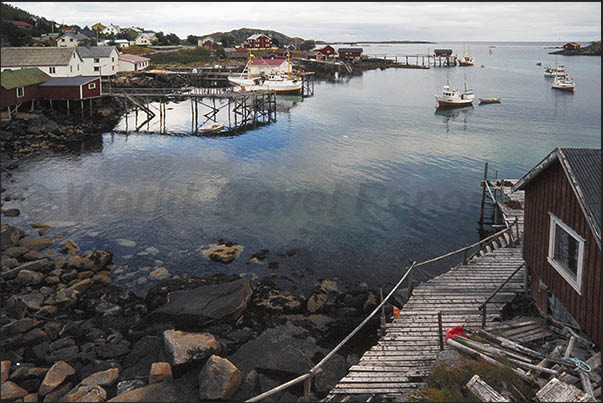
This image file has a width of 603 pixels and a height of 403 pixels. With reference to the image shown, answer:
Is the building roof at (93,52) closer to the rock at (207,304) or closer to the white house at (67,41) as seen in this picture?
the white house at (67,41)

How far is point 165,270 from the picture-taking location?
66.2ft

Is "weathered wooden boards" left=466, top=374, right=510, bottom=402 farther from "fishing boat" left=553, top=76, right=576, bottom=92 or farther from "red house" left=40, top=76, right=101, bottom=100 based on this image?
"fishing boat" left=553, top=76, right=576, bottom=92

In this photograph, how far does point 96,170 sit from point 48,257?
16.2m

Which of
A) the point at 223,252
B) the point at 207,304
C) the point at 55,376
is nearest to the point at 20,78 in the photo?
the point at 223,252

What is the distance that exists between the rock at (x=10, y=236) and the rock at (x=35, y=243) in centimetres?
26

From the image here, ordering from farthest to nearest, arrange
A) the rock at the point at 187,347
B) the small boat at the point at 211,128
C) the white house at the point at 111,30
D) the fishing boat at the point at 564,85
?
the white house at the point at 111,30 < the fishing boat at the point at 564,85 < the small boat at the point at 211,128 < the rock at the point at 187,347

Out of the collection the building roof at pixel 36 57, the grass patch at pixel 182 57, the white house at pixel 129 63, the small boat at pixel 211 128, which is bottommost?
the small boat at pixel 211 128

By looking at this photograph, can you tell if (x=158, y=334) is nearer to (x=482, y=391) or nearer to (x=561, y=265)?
(x=482, y=391)

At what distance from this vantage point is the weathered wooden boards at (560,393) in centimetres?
806

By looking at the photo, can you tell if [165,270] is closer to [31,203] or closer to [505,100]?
[31,203]

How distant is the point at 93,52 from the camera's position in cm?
7488

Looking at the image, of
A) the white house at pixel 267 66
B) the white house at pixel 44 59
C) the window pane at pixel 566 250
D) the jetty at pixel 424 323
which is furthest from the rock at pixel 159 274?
the white house at pixel 267 66

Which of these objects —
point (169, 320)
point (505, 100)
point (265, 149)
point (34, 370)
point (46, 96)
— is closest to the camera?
point (34, 370)

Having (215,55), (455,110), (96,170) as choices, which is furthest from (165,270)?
(215,55)
